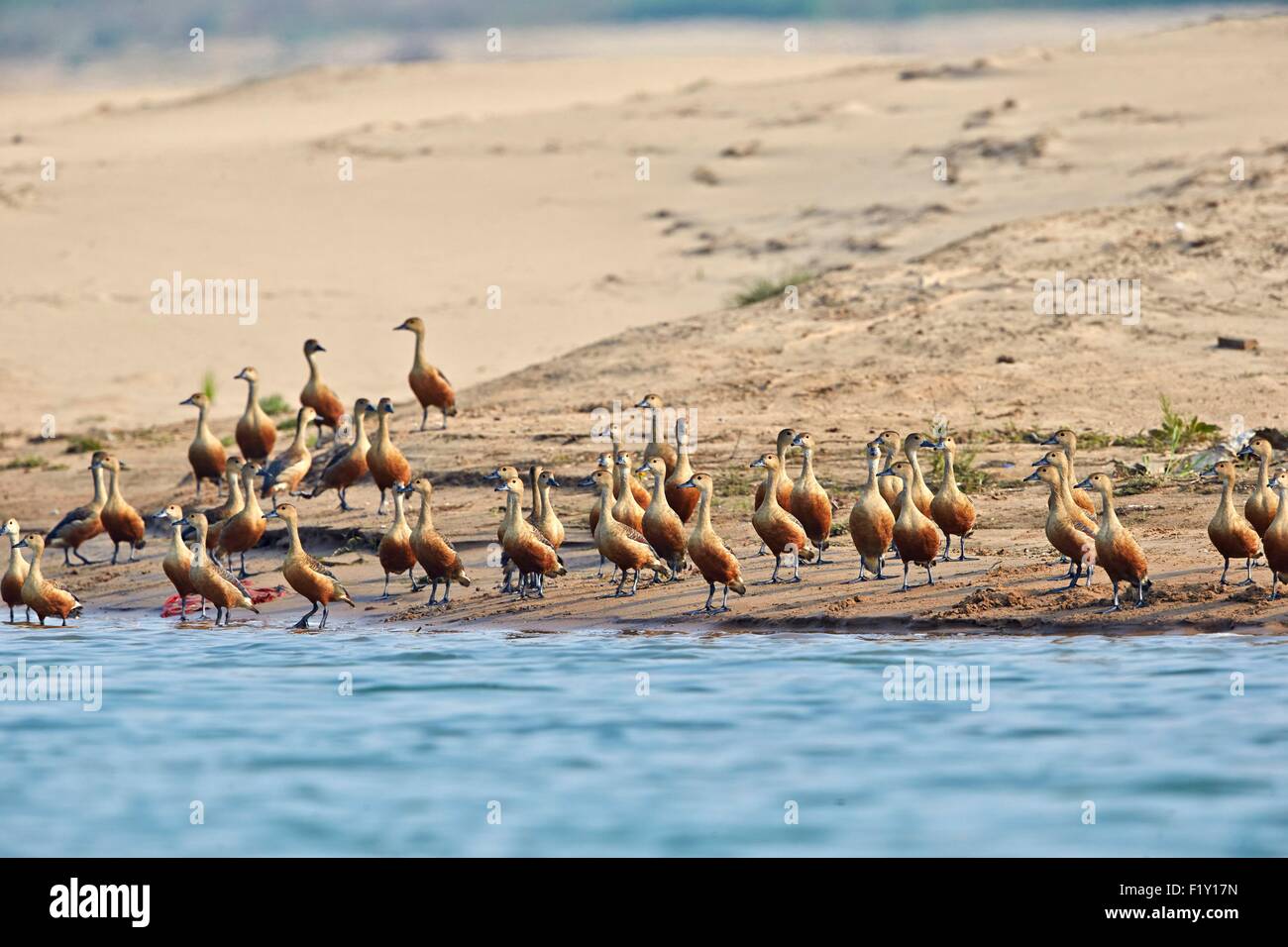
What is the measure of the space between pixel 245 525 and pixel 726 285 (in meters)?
13.0

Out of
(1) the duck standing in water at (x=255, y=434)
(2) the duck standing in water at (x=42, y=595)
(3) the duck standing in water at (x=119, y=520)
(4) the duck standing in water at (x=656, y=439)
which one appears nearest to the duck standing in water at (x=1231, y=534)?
(4) the duck standing in water at (x=656, y=439)

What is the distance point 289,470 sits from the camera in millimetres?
17375

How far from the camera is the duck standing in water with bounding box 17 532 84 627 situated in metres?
14.1

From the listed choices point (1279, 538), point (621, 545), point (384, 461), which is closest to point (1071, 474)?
point (1279, 538)

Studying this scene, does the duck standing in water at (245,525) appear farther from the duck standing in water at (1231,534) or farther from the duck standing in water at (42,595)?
the duck standing in water at (1231,534)

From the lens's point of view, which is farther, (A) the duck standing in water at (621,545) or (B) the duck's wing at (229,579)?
(B) the duck's wing at (229,579)

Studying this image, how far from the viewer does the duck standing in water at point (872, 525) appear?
1348 cm

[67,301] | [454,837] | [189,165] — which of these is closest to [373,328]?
[67,301]

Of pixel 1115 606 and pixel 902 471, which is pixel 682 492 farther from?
pixel 1115 606

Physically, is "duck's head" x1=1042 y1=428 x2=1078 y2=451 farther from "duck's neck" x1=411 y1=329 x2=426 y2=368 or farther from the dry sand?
"duck's neck" x1=411 y1=329 x2=426 y2=368

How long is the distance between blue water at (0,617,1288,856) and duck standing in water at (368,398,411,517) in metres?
3.40

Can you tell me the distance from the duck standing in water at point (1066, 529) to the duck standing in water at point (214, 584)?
5.52 m
